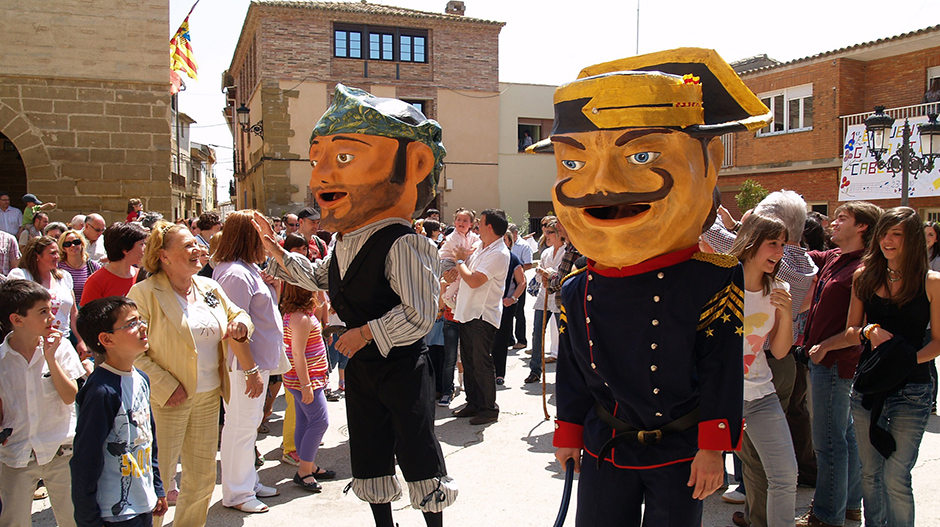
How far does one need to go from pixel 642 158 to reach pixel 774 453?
1706mm

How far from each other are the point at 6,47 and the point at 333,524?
10163 mm

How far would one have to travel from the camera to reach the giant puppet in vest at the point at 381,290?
329 cm

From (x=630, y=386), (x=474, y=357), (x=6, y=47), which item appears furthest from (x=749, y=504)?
(x=6, y=47)

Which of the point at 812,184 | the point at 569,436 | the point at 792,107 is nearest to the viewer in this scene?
the point at 569,436

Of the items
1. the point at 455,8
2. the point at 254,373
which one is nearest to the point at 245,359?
the point at 254,373

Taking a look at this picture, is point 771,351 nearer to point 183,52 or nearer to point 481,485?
point 481,485

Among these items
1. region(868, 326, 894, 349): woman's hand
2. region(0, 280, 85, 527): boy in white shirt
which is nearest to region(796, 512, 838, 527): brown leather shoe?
region(868, 326, 894, 349): woman's hand

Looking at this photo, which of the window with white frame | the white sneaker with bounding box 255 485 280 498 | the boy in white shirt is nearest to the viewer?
the boy in white shirt

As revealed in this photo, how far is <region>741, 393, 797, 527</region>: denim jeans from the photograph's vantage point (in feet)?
10.5

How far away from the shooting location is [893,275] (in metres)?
3.42

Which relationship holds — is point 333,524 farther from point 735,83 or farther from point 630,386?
point 735,83

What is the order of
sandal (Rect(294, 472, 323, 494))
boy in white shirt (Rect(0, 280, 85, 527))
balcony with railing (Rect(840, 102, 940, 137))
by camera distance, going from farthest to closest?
1. balcony with railing (Rect(840, 102, 940, 137))
2. sandal (Rect(294, 472, 323, 494))
3. boy in white shirt (Rect(0, 280, 85, 527))

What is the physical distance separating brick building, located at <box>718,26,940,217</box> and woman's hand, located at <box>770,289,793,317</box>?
15.1m

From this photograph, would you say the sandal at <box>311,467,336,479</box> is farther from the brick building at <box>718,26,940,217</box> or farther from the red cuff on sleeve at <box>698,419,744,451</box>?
the brick building at <box>718,26,940,217</box>
